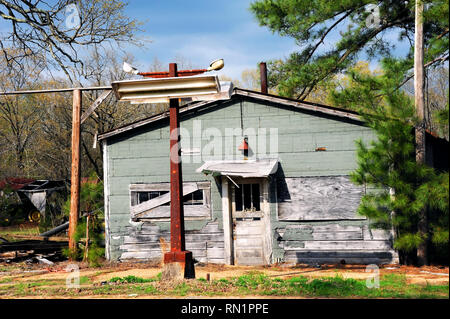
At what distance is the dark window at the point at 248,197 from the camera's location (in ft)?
38.2

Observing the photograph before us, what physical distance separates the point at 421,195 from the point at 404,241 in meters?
1.27

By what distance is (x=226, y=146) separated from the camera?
11742 millimetres

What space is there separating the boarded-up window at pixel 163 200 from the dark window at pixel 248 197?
0.76 metres

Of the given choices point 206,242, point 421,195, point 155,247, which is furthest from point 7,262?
point 421,195

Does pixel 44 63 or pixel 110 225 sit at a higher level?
pixel 44 63

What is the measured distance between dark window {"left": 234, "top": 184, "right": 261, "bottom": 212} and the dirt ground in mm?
1437

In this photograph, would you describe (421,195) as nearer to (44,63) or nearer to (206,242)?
(206,242)

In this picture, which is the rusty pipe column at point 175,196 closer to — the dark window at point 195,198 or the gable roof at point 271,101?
the gable roof at point 271,101

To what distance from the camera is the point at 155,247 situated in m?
11.9

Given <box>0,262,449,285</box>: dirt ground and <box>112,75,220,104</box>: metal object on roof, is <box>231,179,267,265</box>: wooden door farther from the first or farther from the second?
<box>112,75,220,104</box>: metal object on roof

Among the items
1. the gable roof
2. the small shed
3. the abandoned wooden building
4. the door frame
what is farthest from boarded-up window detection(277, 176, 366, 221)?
the small shed

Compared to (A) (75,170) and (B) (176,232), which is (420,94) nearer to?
(B) (176,232)

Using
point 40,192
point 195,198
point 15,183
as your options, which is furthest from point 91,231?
point 15,183

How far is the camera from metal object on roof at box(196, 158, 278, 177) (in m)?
10.8
